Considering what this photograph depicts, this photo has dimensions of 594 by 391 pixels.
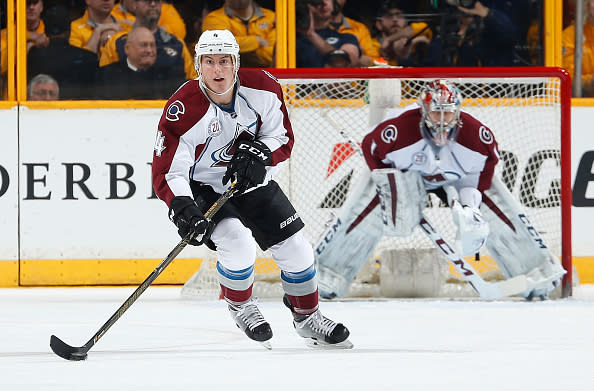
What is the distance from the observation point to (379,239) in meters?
5.76

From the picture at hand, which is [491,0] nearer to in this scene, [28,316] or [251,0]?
[251,0]

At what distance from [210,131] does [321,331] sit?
751 millimetres

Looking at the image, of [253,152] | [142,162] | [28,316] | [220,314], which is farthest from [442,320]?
[142,162]

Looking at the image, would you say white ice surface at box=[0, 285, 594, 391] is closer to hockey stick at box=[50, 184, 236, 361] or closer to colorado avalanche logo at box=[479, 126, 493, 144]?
hockey stick at box=[50, 184, 236, 361]

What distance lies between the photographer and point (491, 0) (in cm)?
639

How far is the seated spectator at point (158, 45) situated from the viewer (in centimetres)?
638

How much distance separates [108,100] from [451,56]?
1.81 meters

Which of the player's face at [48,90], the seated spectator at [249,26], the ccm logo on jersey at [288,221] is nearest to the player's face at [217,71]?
the ccm logo on jersey at [288,221]

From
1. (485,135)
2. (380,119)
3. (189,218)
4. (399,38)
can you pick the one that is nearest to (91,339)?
(189,218)

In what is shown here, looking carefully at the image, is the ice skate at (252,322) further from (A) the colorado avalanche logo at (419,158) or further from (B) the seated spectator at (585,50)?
(B) the seated spectator at (585,50)

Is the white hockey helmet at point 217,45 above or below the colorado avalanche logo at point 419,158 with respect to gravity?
above

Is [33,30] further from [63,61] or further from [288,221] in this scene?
[288,221]

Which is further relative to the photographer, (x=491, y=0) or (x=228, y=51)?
(x=491, y=0)

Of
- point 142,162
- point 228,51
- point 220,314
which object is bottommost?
point 220,314
